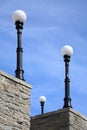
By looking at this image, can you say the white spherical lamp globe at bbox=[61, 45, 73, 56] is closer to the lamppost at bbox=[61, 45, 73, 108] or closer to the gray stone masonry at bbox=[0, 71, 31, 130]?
the lamppost at bbox=[61, 45, 73, 108]

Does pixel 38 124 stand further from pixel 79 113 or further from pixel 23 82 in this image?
pixel 23 82

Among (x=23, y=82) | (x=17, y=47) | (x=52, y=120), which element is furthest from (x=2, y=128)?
(x=52, y=120)

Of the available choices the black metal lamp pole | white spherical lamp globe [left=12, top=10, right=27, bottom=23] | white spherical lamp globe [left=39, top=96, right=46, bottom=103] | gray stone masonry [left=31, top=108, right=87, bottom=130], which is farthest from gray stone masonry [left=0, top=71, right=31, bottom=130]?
white spherical lamp globe [left=39, top=96, right=46, bottom=103]

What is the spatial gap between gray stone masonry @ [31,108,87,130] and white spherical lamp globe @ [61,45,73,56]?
1.77 meters

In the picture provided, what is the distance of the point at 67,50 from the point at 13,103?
12.1 ft

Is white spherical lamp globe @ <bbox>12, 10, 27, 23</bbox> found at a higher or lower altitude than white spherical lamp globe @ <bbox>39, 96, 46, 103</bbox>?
higher

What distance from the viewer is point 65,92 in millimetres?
15336

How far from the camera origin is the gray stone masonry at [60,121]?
14891mm

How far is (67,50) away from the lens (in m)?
15.7

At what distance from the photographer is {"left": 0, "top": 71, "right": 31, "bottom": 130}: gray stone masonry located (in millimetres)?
12281

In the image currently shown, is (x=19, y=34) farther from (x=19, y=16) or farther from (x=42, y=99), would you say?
(x=42, y=99)

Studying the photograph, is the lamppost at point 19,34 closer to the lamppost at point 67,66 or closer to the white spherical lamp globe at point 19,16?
the white spherical lamp globe at point 19,16

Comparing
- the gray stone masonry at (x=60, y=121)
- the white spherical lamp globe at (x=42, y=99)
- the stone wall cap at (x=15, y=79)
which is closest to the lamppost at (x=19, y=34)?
the stone wall cap at (x=15, y=79)

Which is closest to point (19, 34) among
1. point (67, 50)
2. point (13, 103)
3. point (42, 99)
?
point (13, 103)
